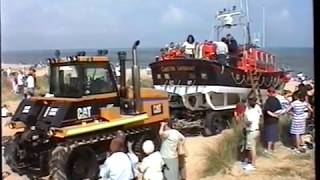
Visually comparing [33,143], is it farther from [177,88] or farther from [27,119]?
[177,88]

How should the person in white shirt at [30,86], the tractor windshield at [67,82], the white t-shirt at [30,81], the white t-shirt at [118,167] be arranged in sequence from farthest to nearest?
1. the tractor windshield at [67,82]
2. the person in white shirt at [30,86]
3. the white t-shirt at [30,81]
4. the white t-shirt at [118,167]

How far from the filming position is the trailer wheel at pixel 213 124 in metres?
4.63

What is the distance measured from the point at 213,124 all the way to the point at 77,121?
128cm

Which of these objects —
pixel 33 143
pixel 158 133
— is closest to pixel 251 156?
pixel 158 133

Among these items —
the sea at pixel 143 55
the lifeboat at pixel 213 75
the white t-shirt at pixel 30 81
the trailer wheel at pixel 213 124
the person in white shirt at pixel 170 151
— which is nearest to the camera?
the sea at pixel 143 55

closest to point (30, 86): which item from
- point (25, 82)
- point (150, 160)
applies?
point (25, 82)

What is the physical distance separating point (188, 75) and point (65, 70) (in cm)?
118

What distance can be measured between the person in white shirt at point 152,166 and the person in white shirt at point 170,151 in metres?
0.10

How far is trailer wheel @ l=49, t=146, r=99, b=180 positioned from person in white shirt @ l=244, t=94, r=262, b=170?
4.01 ft

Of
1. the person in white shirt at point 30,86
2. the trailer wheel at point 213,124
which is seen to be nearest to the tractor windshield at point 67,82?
the person in white shirt at point 30,86

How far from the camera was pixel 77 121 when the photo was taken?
13.3 feet

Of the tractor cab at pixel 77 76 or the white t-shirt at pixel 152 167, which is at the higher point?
the tractor cab at pixel 77 76

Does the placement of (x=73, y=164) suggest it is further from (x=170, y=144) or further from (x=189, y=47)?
(x=189, y=47)

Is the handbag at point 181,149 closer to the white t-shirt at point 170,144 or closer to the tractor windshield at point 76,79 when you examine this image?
the white t-shirt at point 170,144
